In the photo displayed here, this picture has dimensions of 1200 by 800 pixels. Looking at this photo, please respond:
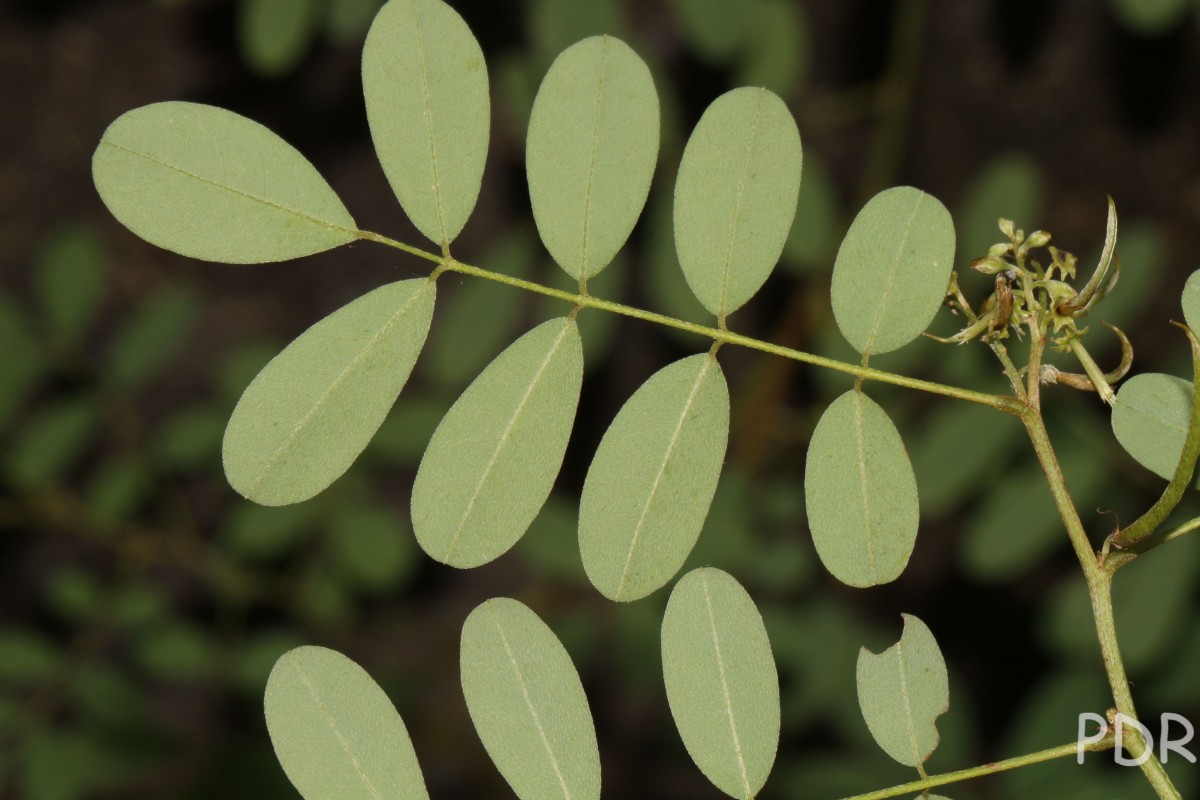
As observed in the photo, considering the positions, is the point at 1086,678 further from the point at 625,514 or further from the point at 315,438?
the point at 315,438

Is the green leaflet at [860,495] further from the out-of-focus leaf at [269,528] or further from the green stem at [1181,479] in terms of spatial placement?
the out-of-focus leaf at [269,528]

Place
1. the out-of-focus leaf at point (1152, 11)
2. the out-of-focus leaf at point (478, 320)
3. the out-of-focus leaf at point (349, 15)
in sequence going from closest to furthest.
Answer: the out-of-focus leaf at point (1152, 11) → the out-of-focus leaf at point (349, 15) → the out-of-focus leaf at point (478, 320)

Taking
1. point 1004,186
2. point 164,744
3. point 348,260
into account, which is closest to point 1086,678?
point 1004,186

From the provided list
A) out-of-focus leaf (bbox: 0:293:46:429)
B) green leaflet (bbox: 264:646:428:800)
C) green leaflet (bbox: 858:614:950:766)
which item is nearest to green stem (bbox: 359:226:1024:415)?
green leaflet (bbox: 858:614:950:766)

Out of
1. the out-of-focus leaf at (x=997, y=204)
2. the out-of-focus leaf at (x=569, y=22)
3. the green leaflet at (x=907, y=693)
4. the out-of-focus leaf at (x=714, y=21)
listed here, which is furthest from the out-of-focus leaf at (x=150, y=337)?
the green leaflet at (x=907, y=693)

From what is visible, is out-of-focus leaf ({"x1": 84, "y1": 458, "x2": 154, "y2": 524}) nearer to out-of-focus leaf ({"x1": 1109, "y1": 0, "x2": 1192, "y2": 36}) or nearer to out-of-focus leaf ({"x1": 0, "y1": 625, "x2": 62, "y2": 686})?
out-of-focus leaf ({"x1": 0, "y1": 625, "x2": 62, "y2": 686})

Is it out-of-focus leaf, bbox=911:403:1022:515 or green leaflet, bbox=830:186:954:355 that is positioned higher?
out-of-focus leaf, bbox=911:403:1022:515
